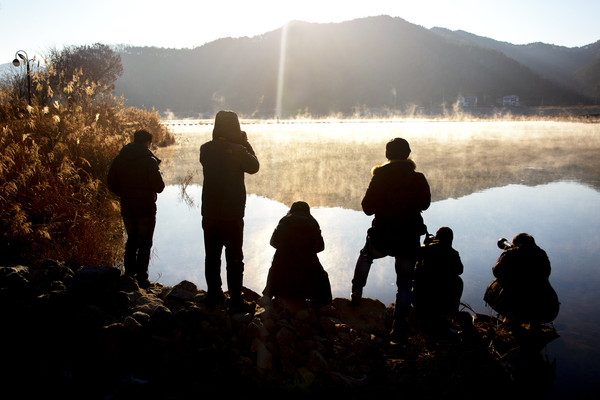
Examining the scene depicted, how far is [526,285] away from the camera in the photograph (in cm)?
312

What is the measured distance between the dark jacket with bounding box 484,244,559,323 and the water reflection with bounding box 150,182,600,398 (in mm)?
408

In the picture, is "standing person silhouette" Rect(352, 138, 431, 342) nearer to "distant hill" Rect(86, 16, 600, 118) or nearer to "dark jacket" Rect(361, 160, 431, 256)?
"dark jacket" Rect(361, 160, 431, 256)

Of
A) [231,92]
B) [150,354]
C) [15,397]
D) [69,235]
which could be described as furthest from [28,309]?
[231,92]

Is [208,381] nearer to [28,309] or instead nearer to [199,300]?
[199,300]

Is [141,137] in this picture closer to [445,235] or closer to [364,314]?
[364,314]

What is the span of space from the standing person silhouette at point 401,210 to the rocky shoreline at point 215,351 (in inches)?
16.8

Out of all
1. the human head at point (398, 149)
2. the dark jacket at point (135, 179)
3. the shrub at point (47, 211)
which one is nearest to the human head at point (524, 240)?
the human head at point (398, 149)

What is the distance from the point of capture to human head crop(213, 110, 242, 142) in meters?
3.31

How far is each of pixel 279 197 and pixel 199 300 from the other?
195 inches

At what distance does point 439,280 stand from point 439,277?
0.03 m

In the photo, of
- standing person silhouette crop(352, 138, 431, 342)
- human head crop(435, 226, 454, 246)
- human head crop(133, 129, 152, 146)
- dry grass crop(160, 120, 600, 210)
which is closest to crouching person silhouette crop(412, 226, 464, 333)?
human head crop(435, 226, 454, 246)

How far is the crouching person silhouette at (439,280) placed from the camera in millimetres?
3477

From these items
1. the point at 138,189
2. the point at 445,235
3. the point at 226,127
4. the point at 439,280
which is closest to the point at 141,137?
the point at 138,189

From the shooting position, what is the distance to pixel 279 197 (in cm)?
838
